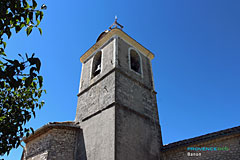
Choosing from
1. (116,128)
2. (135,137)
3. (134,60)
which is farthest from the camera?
(134,60)

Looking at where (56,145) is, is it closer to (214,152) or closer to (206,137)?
(206,137)

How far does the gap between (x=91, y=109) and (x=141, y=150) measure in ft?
9.63

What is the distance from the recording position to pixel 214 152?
662 cm

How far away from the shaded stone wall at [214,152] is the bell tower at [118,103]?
95 centimetres

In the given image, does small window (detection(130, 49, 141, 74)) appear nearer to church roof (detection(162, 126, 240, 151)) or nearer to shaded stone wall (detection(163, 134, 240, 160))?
church roof (detection(162, 126, 240, 151))

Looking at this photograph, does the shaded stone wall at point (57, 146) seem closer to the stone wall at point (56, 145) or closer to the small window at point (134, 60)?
the stone wall at point (56, 145)

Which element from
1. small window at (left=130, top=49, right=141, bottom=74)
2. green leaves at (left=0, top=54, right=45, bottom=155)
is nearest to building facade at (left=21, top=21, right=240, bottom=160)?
small window at (left=130, top=49, right=141, bottom=74)

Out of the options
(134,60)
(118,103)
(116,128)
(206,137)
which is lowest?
(206,137)

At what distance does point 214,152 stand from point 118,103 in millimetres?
3840

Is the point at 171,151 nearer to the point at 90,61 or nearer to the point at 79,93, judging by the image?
the point at 79,93

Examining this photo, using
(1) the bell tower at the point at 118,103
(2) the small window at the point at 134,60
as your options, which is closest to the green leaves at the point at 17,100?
(1) the bell tower at the point at 118,103

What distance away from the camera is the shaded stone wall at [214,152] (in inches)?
248

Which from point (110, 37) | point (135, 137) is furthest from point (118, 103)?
point (110, 37)

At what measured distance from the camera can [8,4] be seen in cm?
252
